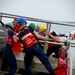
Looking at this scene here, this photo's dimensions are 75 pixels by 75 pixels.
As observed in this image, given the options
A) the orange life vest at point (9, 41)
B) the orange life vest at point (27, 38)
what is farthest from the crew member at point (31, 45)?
the orange life vest at point (9, 41)

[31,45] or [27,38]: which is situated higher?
[27,38]

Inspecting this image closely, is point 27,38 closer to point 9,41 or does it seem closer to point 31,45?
point 31,45

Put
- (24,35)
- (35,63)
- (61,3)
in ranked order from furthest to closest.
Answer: (61,3) < (35,63) < (24,35)

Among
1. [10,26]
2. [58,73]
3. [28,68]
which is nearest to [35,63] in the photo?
[28,68]

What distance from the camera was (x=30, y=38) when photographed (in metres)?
3.34

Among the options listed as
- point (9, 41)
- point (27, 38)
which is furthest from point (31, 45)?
point (9, 41)

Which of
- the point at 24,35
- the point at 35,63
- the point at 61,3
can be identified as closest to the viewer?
the point at 24,35

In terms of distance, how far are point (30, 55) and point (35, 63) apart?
0.26 metres

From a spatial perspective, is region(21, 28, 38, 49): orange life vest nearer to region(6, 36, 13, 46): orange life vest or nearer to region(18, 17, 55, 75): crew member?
region(18, 17, 55, 75): crew member

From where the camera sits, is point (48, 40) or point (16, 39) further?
point (48, 40)

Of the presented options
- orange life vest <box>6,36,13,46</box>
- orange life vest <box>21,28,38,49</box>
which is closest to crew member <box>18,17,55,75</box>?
orange life vest <box>21,28,38,49</box>

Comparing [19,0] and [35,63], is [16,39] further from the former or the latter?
[19,0]

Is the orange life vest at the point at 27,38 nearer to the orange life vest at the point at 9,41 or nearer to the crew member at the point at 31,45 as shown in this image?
the crew member at the point at 31,45

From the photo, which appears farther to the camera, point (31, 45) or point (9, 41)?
point (9, 41)
